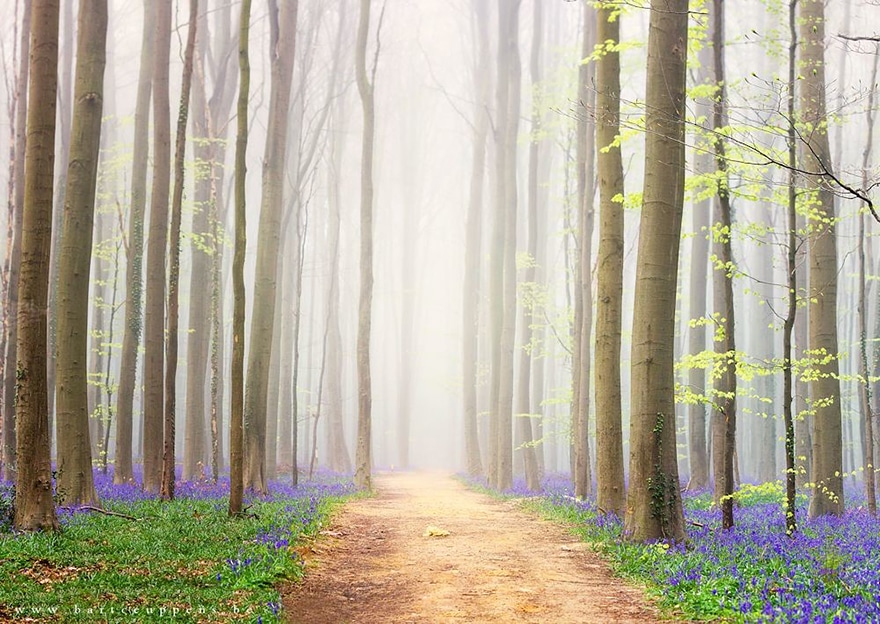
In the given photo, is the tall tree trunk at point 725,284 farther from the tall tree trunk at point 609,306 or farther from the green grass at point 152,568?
the green grass at point 152,568

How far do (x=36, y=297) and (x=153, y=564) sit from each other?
3.77 metres

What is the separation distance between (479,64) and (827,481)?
82.1 ft

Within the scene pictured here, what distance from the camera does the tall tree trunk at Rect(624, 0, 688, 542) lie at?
1026cm

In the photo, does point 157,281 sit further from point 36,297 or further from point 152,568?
point 152,568

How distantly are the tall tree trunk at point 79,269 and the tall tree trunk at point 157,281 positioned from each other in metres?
3.16

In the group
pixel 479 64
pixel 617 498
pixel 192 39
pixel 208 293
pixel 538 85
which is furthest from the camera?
pixel 479 64

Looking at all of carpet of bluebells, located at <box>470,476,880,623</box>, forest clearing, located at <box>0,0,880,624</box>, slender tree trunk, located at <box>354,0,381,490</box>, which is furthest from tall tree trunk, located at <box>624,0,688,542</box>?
slender tree trunk, located at <box>354,0,381,490</box>

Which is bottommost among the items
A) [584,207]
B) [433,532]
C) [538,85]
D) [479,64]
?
[433,532]

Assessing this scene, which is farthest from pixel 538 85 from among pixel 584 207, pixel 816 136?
pixel 816 136

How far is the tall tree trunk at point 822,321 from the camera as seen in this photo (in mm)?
14578

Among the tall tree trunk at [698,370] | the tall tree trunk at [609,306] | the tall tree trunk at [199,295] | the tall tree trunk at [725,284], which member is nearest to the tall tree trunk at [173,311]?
the tall tree trunk at [199,295]

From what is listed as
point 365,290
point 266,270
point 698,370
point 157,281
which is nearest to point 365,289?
point 365,290

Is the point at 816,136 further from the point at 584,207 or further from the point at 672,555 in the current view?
the point at 672,555

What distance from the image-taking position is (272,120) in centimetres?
1905
